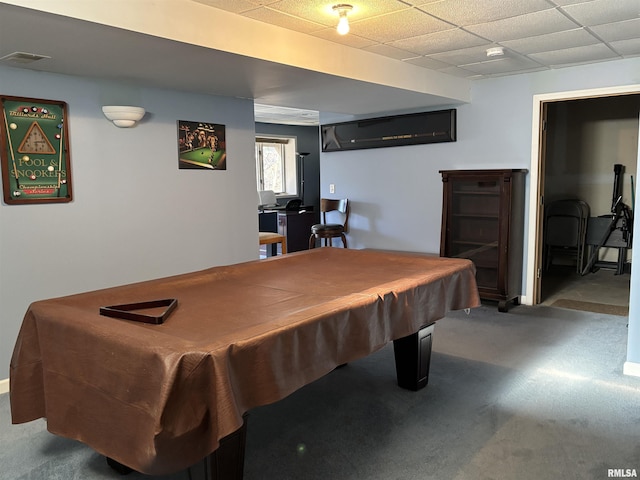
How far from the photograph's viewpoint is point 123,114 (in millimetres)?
3451

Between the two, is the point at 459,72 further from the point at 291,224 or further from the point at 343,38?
the point at 291,224

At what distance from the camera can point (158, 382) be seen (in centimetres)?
148

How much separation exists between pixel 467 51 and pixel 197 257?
266cm

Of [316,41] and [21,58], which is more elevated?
[316,41]

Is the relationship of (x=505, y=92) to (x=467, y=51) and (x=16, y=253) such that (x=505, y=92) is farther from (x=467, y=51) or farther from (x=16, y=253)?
(x=16, y=253)

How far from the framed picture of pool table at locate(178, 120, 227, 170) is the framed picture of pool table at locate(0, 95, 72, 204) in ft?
2.95

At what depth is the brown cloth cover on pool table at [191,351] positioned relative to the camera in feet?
4.94

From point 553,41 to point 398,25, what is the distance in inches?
48.9

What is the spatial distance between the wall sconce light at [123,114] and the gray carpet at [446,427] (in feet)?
6.24

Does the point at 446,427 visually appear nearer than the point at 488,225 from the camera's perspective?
Yes

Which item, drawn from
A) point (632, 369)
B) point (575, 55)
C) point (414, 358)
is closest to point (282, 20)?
point (414, 358)

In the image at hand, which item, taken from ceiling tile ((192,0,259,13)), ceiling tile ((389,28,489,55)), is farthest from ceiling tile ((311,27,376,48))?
ceiling tile ((192,0,259,13))

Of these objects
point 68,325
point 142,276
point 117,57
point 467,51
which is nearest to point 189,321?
point 68,325

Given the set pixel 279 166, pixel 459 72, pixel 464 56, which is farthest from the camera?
pixel 279 166
